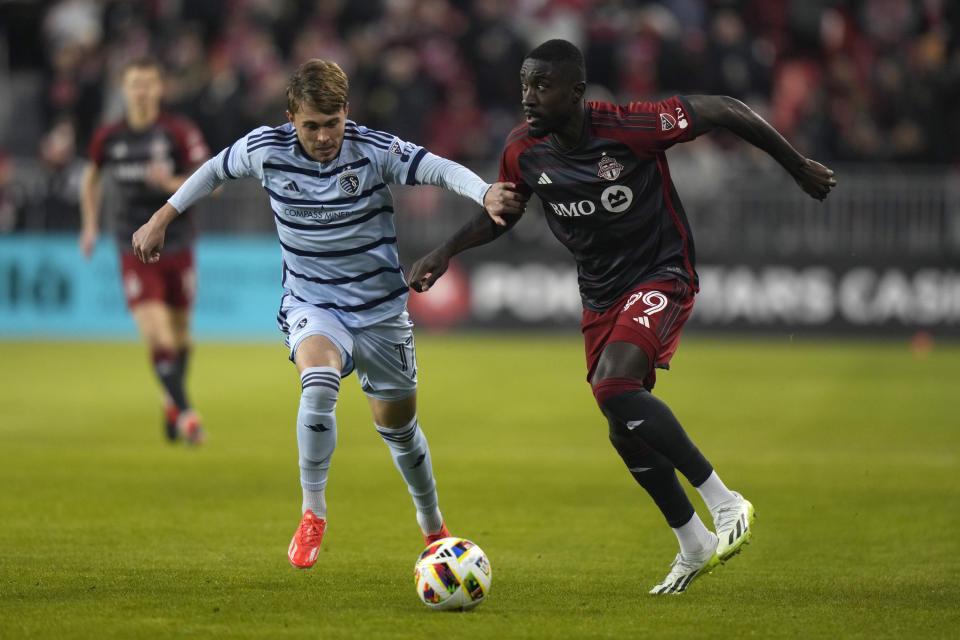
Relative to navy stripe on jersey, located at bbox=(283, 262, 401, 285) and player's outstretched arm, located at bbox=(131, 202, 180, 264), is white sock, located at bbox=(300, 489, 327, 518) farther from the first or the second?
player's outstretched arm, located at bbox=(131, 202, 180, 264)

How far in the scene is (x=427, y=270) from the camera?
6414 millimetres

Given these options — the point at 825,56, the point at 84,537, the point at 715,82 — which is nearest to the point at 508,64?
the point at 715,82

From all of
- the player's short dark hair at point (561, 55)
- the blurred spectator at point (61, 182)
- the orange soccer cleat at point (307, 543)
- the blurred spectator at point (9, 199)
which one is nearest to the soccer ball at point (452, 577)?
the orange soccer cleat at point (307, 543)

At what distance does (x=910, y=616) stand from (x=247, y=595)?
271 centimetres

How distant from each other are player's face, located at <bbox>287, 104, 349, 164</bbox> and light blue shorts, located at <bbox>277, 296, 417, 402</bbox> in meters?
0.73

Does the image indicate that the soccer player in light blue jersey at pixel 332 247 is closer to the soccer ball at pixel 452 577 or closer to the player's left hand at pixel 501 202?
the player's left hand at pixel 501 202

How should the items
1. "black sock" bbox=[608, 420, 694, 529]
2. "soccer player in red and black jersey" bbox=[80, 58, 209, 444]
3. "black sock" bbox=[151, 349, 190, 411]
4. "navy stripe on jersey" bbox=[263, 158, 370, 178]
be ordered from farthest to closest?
"soccer player in red and black jersey" bbox=[80, 58, 209, 444]
"black sock" bbox=[151, 349, 190, 411]
"navy stripe on jersey" bbox=[263, 158, 370, 178]
"black sock" bbox=[608, 420, 694, 529]

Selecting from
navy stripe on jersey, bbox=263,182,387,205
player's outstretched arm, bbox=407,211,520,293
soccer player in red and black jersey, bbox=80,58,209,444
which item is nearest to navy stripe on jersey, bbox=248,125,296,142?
navy stripe on jersey, bbox=263,182,387,205

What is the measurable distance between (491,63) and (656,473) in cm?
1540

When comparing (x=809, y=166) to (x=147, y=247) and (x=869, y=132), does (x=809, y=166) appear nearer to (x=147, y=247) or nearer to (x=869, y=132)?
(x=147, y=247)

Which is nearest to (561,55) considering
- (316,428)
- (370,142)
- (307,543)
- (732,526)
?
(370,142)

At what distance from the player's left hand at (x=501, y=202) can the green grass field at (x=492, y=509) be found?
165 centimetres

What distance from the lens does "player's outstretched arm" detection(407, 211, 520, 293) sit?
639 cm

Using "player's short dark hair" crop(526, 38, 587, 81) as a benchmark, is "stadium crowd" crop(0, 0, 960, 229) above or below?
below
